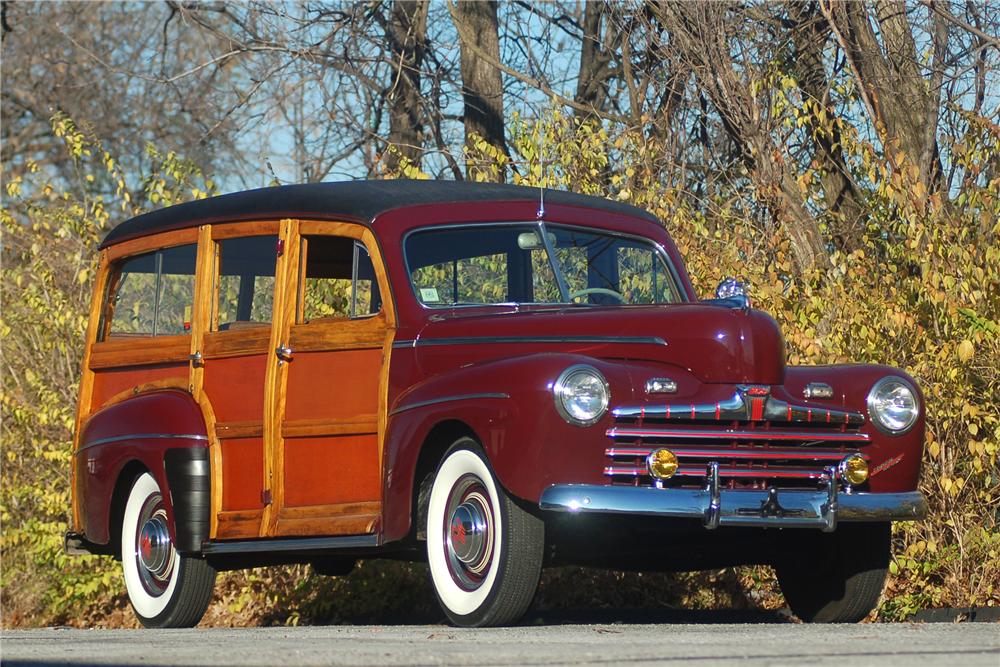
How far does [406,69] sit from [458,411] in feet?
38.5

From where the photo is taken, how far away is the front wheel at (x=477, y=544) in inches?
255

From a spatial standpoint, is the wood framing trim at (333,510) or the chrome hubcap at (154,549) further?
the chrome hubcap at (154,549)

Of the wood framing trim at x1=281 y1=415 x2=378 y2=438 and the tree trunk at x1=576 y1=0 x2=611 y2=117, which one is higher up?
the tree trunk at x1=576 y1=0 x2=611 y2=117

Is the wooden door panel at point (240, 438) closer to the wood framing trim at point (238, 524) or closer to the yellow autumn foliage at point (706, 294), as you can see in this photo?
the wood framing trim at point (238, 524)

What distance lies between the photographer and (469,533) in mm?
6781

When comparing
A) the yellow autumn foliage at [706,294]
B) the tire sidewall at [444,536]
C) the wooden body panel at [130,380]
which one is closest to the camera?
the tire sidewall at [444,536]

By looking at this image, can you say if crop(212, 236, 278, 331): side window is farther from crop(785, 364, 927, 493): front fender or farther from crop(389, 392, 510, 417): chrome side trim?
crop(785, 364, 927, 493): front fender

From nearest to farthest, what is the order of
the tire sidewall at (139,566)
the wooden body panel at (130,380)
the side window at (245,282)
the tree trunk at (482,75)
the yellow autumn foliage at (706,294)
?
the side window at (245,282) < the tire sidewall at (139,566) < the wooden body panel at (130,380) < the yellow autumn foliage at (706,294) < the tree trunk at (482,75)

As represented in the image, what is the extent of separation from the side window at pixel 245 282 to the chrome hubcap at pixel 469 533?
1890mm

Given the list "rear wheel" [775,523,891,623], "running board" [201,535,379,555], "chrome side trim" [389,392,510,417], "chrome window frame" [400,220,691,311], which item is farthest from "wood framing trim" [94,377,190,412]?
"rear wheel" [775,523,891,623]

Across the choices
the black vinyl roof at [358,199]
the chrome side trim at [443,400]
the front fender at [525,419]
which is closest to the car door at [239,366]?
the black vinyl roof at [358,199]

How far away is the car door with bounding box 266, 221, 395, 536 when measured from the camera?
7.58 m

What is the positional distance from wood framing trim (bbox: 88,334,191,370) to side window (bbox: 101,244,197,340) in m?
0.05

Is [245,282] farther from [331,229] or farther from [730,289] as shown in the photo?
[730,289]
